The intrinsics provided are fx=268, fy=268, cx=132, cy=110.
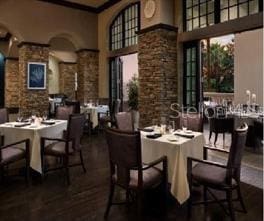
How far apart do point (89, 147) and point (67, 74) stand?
11.1 m

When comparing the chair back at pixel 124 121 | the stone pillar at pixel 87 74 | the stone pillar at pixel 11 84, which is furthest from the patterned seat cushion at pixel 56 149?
the stone pillar at pixel 11 84

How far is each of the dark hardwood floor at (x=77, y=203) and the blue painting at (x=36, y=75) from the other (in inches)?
220

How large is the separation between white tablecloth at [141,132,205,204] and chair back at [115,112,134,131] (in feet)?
3.14

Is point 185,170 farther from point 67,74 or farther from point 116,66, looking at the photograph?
point 67,74

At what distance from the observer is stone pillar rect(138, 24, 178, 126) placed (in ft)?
22.9

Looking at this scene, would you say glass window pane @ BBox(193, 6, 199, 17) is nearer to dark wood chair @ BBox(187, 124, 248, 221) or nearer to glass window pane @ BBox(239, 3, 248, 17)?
glass window pane @ BBox(239, 3, 248, 17)

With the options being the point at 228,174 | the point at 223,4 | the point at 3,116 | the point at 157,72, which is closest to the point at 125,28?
the point at 157,72

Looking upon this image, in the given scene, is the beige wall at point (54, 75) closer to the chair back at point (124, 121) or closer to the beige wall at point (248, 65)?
the beige wall at point (248, 65)

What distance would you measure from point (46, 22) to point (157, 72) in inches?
191

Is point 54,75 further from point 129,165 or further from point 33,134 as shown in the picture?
point 129,165

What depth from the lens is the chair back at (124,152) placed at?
2.63 meters

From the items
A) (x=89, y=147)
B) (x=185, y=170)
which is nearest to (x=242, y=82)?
(x=89, y=147)

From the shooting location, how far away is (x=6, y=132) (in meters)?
4.42

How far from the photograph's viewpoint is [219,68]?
1233 centimetres
